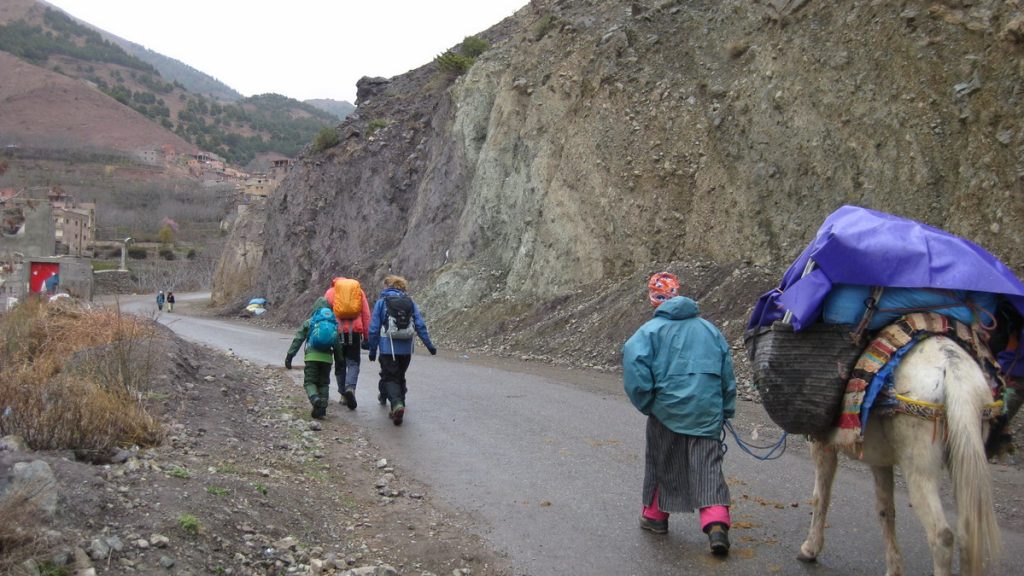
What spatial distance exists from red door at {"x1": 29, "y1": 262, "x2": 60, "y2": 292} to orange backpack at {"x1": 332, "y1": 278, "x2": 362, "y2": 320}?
10288 millimetres

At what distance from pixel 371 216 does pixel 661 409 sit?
34.8m

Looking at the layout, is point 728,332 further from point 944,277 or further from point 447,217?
point 447,217

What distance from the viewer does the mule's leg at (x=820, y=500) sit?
5.14 m

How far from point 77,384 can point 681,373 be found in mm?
5079

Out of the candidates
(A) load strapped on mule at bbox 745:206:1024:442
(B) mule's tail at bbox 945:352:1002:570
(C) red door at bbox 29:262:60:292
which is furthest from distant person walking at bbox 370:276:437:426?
(C) red door at bbox 29:262:60:292

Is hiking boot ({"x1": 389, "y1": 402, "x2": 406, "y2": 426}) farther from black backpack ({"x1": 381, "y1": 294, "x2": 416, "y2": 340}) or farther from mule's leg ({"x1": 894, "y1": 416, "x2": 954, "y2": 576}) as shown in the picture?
mule's leg ({"x1": 894, "y1": 416, "x2": 954, "y2": 576})

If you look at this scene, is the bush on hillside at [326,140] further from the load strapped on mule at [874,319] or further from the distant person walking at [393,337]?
the load strapped on mule at [874,319]

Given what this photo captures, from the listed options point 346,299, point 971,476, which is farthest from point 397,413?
point 971,476

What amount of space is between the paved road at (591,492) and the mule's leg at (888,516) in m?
0.28

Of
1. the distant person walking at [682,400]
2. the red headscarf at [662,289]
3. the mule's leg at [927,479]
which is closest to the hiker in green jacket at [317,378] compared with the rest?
the red headscarf at [662,289]

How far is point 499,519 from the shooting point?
621cm

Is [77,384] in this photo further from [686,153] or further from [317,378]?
[686,153]

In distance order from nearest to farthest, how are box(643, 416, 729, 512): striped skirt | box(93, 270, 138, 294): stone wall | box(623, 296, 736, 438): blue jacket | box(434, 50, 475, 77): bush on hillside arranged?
box(643, 416, 729, 512): striped skirt < box(623, 296, 736, 438): blue jacket < box(434, 50, 475, 77): bush on hillside < box(93, 270, 138, 294): stone wall

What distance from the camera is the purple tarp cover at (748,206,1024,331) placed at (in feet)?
14.8
